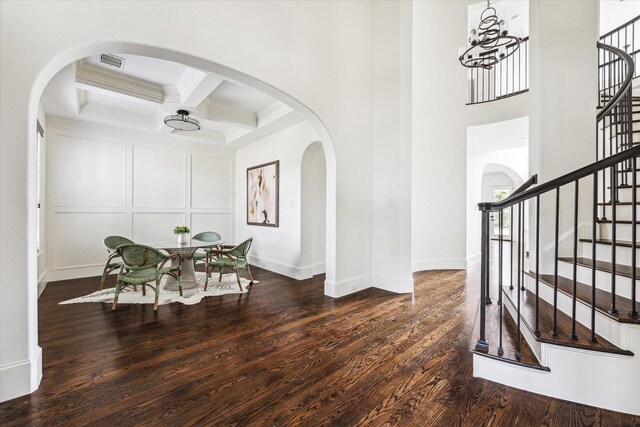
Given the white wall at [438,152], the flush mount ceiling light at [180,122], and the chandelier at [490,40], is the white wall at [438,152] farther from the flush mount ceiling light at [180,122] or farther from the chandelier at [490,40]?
the flush mount ceiling light at [180,122]

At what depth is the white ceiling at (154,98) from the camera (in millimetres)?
3402

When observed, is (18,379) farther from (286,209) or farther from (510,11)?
(510,11)

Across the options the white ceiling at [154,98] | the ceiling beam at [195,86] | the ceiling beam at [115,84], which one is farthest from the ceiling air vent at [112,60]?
the ceiling beam at [195,86]

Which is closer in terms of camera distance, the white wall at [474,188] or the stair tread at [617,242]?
the stair tread at [617,242]

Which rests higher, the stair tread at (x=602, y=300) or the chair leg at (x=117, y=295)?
the stair tread at (x=602, y=300)

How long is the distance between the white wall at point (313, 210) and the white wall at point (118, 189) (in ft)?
9.17

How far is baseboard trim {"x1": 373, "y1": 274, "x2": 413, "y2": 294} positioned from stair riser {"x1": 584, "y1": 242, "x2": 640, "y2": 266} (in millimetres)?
1897

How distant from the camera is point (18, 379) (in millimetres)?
1643

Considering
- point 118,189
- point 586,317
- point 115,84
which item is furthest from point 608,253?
point 118,189

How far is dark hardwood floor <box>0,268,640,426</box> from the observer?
151 cm

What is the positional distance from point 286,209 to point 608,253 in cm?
419

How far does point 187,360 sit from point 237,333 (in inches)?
20.6

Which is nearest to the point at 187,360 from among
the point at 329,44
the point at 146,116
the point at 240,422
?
the point at 240,422

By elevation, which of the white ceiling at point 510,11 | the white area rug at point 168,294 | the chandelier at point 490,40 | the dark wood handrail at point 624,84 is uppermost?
the white ceiling at point 510,11
